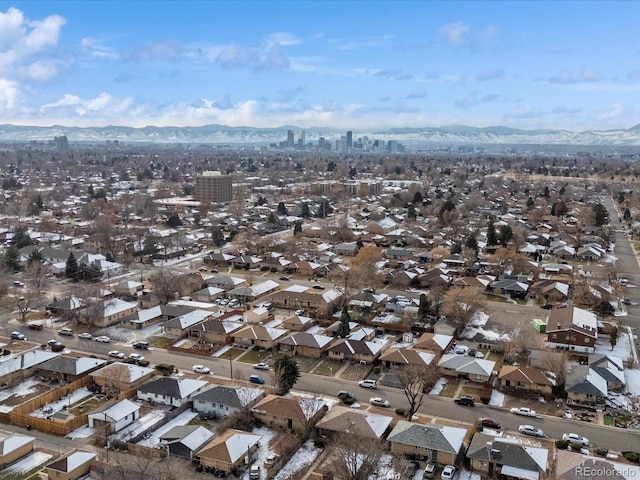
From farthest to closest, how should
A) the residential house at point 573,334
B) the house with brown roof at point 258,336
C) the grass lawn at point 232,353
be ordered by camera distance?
1. the residential house at point 573,334
2. the house with brown roof at point 258,336
3. the grass lawn at point 232,353

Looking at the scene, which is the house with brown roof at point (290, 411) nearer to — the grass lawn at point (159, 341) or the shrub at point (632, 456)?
the grass lawn at point (159, 341)

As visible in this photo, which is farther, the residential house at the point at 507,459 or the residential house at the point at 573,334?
the residential house at the point at 573,334

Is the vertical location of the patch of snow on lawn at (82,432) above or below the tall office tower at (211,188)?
below

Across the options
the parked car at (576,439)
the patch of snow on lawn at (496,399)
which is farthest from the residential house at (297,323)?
the parked car at (576,439)

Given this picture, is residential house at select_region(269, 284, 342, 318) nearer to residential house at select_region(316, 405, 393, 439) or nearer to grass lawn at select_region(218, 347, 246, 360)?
grass lawn at select_region(218, 347, 246, 360)

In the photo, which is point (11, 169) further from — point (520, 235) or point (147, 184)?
point (520, 235)

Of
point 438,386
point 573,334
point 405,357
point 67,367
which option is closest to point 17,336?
point 67,367

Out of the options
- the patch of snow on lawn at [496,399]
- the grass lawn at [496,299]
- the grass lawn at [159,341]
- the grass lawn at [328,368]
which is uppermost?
the grass lawn at [159,341]

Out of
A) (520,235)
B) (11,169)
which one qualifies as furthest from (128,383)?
(11,169)
